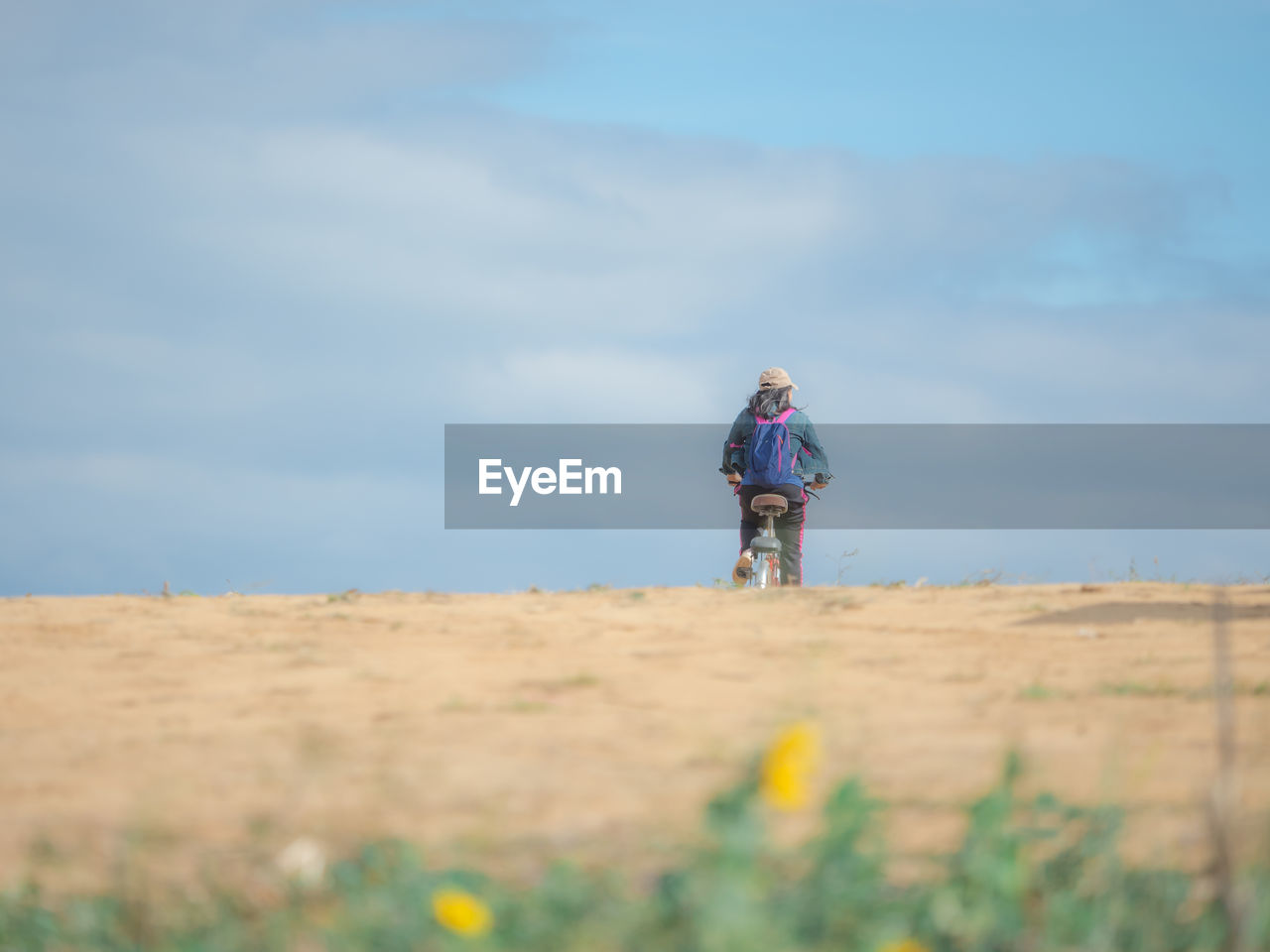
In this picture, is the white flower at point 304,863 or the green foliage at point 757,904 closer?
the green foliage at point 757,904

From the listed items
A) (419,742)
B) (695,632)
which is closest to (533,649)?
(695,632)

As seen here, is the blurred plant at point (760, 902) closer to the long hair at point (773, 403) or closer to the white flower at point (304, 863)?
the white flower at point (304, 863)

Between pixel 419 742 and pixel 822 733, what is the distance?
52.5 inches

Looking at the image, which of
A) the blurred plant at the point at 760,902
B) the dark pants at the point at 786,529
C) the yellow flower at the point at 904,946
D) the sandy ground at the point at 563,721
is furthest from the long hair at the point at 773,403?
the yellow flower at the point at 904,946

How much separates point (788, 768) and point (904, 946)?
0.55 m

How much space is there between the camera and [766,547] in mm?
11492

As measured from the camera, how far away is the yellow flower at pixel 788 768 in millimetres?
2287

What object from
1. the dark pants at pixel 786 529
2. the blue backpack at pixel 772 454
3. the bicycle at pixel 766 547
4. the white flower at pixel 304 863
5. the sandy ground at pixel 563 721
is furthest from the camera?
the dark pants at pixel 786 529

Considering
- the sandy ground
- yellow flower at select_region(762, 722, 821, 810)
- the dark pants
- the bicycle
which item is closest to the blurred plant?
yellow flower at select_region(762, 722, 821, 810)

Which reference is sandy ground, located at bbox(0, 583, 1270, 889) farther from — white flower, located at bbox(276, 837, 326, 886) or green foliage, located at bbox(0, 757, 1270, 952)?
green foliage, located at bbox(0, 757, 1270, 952)

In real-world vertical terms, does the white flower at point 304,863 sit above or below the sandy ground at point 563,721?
below

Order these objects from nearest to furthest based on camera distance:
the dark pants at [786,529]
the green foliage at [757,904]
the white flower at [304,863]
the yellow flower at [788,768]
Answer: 1. the yellow flower at [788,768]
2. the green foliage at [757,904]
3. the white flower at [304,863]
4. the dark pants at [786,529]

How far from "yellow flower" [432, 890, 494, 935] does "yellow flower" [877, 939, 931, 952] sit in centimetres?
78

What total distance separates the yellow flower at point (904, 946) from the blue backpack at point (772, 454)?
9589 mm
